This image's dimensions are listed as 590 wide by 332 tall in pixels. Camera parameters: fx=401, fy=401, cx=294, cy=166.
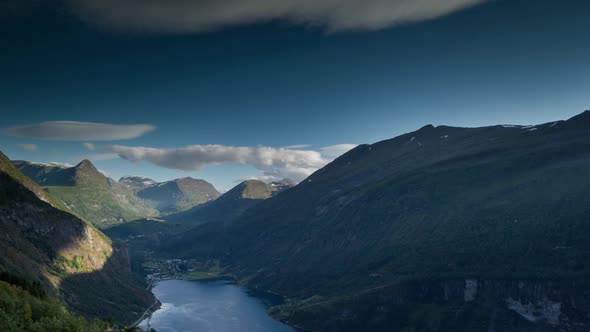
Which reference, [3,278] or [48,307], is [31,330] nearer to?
[48,307]

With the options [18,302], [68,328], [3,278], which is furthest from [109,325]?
[68,328]

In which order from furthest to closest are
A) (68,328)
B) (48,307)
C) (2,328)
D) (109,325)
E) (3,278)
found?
(109,325) → (3,278) → (48,307) → (68,328) → (2,328)

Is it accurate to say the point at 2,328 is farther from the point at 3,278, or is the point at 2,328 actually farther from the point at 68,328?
the point at 3,278

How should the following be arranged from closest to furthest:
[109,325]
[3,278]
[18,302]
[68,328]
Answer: [68,328] → [18,302] → [3,278] → [109,325]

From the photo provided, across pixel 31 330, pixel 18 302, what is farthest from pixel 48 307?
pixel 31 330

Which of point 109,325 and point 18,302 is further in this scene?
point 109,325

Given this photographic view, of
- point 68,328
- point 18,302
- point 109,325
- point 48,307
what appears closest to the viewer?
point 68,328

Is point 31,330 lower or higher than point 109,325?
higher

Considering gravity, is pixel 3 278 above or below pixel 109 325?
above

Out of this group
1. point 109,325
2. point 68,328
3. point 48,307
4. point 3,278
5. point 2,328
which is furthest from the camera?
point 109,325
